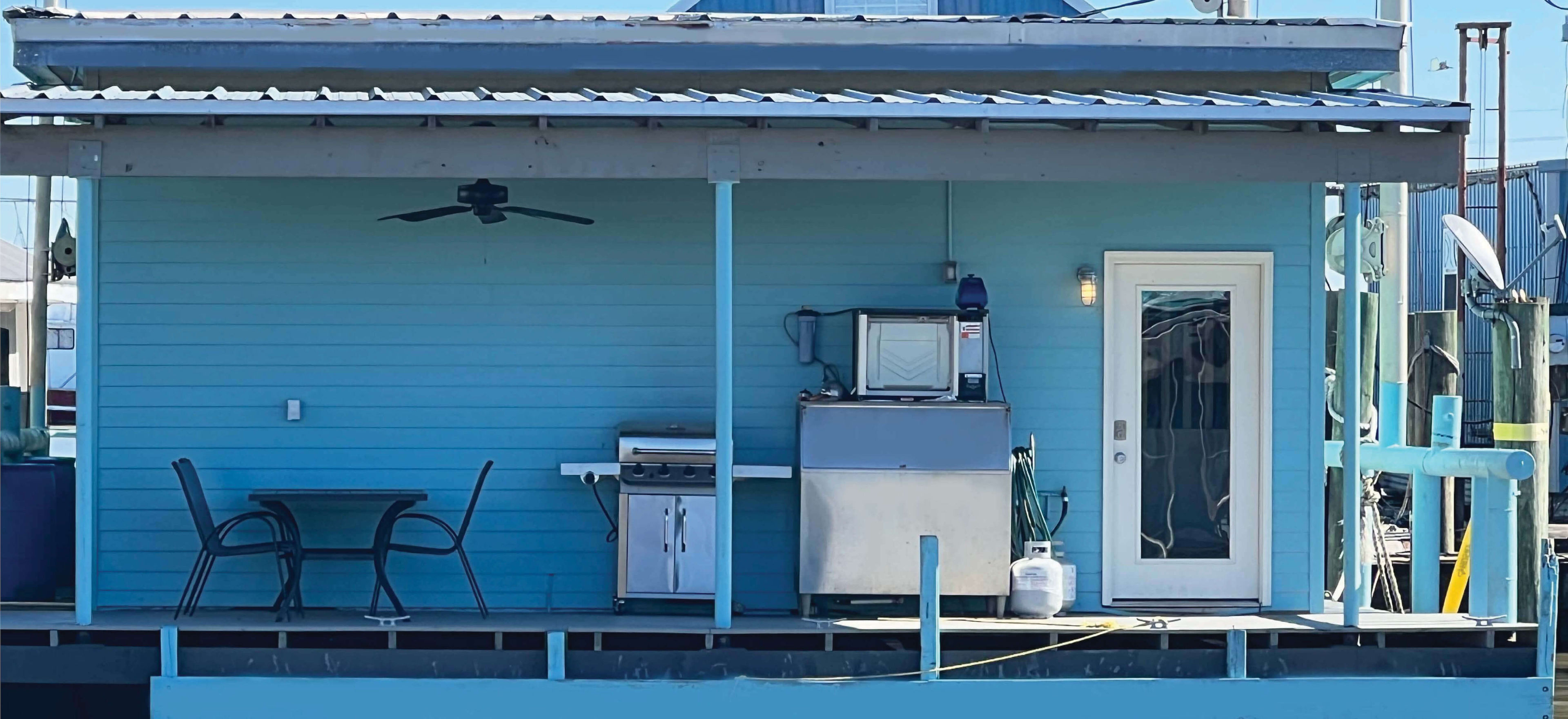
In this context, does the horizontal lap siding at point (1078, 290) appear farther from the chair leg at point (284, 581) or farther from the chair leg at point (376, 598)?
the chair leg at point (284, 581)

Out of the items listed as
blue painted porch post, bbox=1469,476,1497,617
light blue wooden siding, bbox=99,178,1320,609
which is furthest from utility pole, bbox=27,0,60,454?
blue painted porch post, bbox=1469,476,1497,617

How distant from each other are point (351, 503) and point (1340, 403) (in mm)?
6000

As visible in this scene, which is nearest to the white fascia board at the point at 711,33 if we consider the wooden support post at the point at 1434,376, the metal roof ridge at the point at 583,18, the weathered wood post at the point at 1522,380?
the metal roof ridge at the point at 583,18

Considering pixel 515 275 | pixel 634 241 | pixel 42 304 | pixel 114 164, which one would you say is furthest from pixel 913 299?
pixel 42 304

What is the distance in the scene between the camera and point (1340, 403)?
430 inches

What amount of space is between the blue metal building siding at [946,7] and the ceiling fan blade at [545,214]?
97.2 inches

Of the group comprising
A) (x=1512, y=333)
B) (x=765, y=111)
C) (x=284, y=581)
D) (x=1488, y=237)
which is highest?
(x=1488, y=237)

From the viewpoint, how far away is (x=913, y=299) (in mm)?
8859

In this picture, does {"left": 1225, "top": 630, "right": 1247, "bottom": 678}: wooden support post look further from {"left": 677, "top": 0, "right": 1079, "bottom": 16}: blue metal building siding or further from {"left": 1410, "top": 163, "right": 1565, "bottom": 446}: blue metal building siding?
{"left": 1410, "top": 163, "right": 1565, "bottom": 446}: blue metal building siding

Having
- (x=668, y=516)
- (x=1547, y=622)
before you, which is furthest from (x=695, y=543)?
(x=1547, y=622)

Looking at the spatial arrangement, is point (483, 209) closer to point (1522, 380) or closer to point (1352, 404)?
point (1352, 404)

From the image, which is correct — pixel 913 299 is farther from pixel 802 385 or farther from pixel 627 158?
pixel 627 158

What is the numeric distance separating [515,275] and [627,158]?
1393mm

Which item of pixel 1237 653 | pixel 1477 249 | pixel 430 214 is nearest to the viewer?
pixel 1237 653
